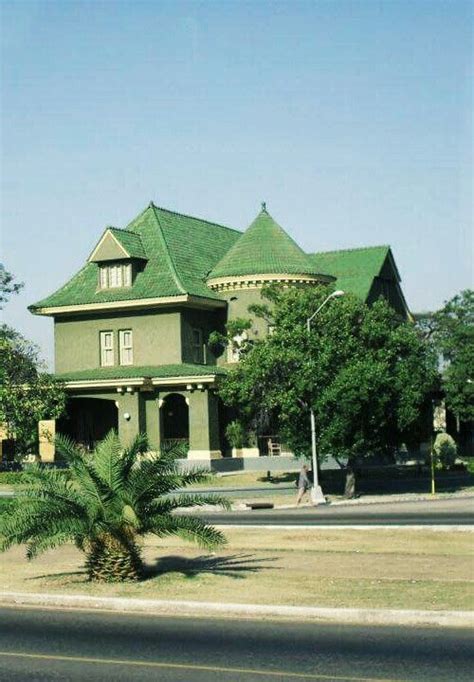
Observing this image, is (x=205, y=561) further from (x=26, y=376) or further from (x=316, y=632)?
(x=26, y=376)

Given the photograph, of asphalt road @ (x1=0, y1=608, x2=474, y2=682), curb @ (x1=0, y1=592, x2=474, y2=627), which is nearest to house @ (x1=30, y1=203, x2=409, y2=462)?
curb @ (x1=0, y1=592, x2=474, y2=627)

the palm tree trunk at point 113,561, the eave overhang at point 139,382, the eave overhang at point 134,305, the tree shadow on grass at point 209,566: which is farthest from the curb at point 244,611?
the eave overhang at point 134,305

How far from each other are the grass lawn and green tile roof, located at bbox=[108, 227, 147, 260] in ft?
109

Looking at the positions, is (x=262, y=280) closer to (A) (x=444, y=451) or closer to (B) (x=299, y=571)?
(A) (x=444, y=451)

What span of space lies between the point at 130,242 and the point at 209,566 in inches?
1530

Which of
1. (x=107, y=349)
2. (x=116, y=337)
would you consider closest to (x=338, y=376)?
(x=116, y=337)

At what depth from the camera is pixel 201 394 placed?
53000 millimetres

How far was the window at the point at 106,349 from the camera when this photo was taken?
57.0 m

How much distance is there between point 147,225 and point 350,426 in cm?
2257

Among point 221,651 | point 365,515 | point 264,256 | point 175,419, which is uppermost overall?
point 264,256

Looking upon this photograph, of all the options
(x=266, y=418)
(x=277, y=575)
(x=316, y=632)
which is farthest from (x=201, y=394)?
(x=316, y=632)

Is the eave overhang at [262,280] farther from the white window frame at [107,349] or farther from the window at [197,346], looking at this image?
the white window frame at [107,349]

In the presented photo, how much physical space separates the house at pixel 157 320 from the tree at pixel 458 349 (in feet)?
26.6

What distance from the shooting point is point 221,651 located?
1252 cm
